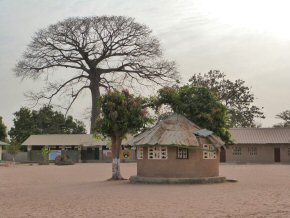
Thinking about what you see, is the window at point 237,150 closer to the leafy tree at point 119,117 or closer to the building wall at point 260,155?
the building wall at point 260,155

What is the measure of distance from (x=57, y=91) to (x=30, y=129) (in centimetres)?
2207

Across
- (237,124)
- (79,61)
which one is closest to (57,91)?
(79,61)

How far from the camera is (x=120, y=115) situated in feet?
94.2

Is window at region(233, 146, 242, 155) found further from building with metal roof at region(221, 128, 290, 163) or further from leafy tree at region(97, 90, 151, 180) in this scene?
leafy tree at region(97, 90, 151, 180)

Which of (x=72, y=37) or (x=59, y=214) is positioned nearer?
(x=59, y=214)

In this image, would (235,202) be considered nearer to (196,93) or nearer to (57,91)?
(196,93)

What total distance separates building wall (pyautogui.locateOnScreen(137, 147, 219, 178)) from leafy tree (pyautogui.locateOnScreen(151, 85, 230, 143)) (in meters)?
3.46

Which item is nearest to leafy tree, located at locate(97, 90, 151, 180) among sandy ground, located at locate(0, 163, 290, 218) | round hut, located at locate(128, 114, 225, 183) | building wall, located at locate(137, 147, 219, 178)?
round hut, located at locate(128, 114, 225, 183)

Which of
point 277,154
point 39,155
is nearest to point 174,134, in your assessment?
point 277,154

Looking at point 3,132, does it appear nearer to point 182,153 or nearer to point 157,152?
point 157,152

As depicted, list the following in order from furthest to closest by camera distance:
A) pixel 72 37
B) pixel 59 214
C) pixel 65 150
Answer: pixel 65 150 < pixel 72 37 < pixel 59 214

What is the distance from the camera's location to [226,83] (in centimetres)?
7175

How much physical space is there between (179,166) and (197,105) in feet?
15.8

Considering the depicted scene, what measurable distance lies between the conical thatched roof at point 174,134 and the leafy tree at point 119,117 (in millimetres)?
867
